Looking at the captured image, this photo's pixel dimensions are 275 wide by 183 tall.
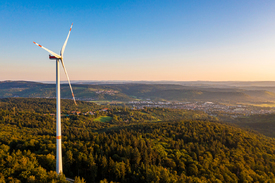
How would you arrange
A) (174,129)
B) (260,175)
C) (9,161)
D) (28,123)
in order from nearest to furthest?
(9,161), (260,175), (174,129), (28,123)

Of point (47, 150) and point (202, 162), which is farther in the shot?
point (202, 162)

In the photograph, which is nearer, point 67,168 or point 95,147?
point 67,168

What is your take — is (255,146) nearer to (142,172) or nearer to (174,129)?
(174,129)

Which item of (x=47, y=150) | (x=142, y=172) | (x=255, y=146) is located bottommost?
(x=255, y=146)

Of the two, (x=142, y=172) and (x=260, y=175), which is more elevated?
(x=142, y=172)

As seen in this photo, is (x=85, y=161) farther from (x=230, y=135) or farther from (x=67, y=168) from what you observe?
(x=230, y=135)

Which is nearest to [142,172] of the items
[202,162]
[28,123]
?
[202,162]

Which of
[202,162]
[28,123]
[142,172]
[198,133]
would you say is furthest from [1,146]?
[198,133]

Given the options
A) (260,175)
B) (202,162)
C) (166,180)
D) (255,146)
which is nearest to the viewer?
(166,180)

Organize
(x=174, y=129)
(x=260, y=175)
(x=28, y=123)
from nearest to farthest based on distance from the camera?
(x=260, y=175)
(x=174, y=129)
(x=28, y=123)
